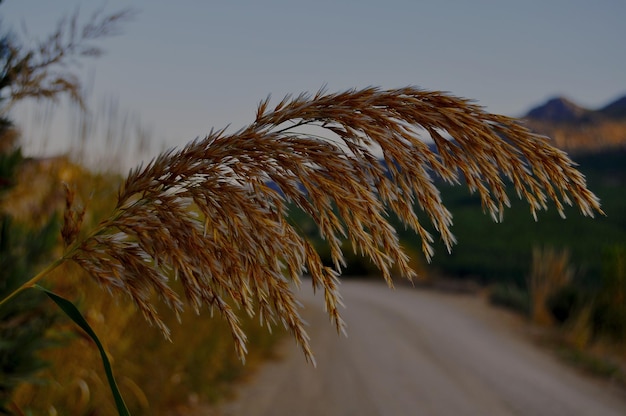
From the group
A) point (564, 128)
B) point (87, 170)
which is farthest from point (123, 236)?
point (564, 128)

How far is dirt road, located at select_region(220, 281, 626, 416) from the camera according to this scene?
6.92 m

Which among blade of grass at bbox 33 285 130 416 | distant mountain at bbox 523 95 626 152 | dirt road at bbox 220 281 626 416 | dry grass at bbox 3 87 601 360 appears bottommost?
dirt road at bbox 220 281 626 416

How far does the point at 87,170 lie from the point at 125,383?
66.2 inches

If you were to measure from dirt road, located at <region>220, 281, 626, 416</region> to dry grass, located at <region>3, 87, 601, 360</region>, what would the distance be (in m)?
5.33

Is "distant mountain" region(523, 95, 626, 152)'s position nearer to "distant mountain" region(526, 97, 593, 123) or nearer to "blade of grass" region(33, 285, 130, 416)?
"distant mountain" region(526, 97, 593, 123)

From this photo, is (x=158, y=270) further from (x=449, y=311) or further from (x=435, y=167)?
(x=449, y=311)

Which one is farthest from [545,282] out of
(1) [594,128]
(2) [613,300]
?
(1) [594,128]

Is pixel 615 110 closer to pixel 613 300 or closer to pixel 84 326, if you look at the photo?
pixel 613 300

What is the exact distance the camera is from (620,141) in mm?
48750

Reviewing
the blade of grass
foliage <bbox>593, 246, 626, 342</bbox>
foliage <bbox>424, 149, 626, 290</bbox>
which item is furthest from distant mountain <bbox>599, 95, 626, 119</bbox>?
the blade of grass

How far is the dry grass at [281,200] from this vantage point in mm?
1559

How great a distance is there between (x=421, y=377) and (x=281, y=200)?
7013 mm

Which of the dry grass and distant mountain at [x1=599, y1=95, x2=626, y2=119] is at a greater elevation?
distant mountain at [x1=599, y1=95, x2=626, y2=119]

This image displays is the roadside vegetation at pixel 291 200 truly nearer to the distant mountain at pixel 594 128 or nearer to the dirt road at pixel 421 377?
the dirt road at pixel 421 377
